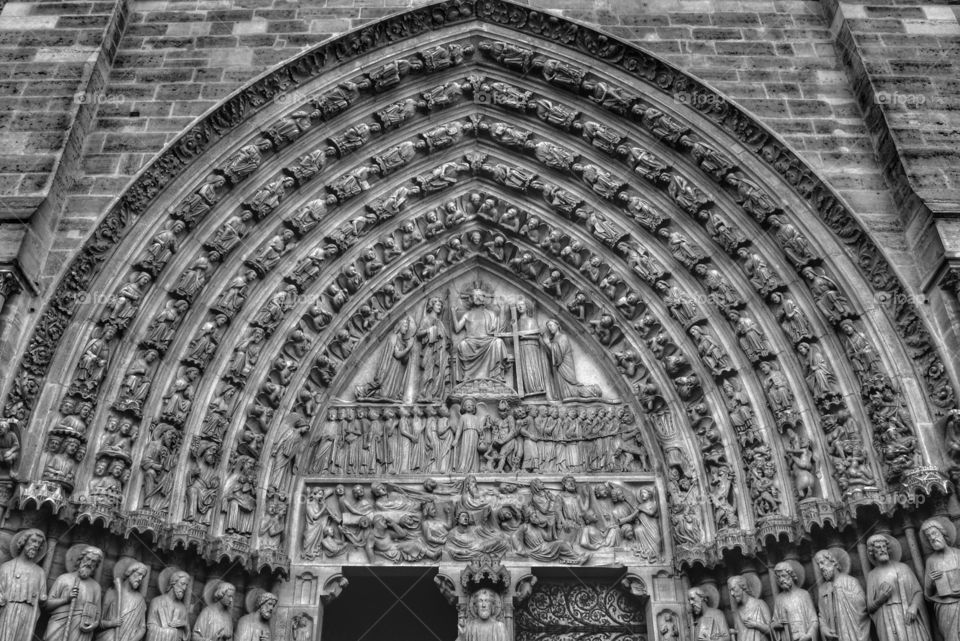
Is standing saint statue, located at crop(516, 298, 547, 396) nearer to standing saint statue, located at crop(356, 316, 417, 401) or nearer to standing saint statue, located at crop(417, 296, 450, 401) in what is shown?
standing saint statue, located at crop(417, 296, 450, 401)

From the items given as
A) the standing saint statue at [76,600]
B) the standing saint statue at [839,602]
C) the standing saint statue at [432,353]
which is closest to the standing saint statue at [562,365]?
the standing saint statue at [432,353]

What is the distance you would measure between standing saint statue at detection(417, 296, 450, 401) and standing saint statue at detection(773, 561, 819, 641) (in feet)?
11.6

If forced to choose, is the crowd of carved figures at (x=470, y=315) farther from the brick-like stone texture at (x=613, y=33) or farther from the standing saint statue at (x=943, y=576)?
the brick-like stone texture at (x=613, y=33)

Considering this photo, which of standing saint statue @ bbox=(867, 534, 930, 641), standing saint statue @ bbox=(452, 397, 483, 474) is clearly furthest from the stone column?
standing saint statue @ bbox=(867, 534, 930, 641)

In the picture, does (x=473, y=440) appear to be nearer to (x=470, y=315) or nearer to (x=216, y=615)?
(x=470, y=315)

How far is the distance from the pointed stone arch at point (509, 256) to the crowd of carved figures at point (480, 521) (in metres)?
0.46

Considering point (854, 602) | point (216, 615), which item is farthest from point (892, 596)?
point (216, 615)

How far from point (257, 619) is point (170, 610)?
28.4 inches

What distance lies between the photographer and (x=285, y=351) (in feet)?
27.8

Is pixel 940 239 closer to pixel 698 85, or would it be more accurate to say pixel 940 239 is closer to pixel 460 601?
pixel 698 85

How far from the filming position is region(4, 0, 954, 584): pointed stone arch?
7254 millimetres

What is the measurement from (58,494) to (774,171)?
22.4 ft

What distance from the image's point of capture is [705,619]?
7.27 m

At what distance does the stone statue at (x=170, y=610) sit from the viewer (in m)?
6.75
